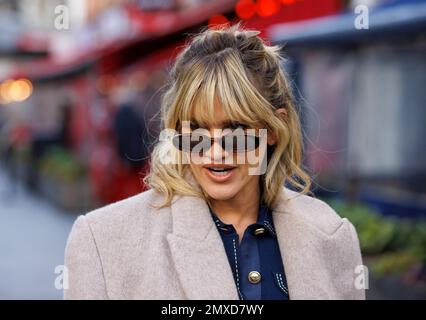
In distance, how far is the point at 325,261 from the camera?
2.42m

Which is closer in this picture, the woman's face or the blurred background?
the woman's face

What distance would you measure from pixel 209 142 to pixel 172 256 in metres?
0.29

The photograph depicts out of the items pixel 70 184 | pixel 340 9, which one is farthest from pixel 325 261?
pixel 70 184

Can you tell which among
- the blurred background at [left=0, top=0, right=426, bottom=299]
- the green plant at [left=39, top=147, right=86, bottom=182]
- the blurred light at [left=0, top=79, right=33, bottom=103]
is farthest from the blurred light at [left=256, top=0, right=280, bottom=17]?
the blurred light at [left=0, top=79, right=33, bottom=103]

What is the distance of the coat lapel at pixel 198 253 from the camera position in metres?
2.21

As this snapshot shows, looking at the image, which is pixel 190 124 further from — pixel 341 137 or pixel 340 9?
pixel 341 137

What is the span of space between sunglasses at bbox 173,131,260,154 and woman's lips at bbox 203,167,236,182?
52 millimetres

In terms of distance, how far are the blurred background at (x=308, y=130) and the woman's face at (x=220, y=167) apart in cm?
213

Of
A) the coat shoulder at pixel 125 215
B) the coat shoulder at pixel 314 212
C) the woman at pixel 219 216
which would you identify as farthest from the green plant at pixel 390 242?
the coat shoulder at pixel 125 215

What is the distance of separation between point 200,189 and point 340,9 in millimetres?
6867

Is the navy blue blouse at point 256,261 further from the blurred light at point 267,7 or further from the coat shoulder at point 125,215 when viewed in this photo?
the blurred light at point 267,7

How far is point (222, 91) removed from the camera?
223 cm

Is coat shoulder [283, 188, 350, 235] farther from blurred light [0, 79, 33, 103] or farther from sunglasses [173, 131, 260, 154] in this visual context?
blurred light [0, 79, 33, 103]

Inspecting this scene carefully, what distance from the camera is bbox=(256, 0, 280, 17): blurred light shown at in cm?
763
